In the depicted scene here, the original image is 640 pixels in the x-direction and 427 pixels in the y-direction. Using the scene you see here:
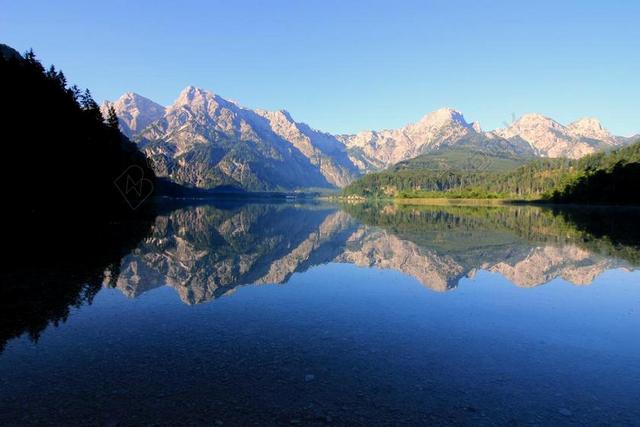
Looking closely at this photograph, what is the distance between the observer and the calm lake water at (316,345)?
10.9m

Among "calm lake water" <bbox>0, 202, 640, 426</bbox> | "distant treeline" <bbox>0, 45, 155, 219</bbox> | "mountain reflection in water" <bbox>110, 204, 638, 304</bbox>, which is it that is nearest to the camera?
"calm lake water" <bbox>0, 202, 640, 426</bbox>

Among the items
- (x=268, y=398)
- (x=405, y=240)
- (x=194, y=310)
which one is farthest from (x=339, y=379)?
(x=405, y=240)

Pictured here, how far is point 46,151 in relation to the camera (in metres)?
67.5

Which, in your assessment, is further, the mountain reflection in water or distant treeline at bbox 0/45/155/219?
distant treeline at bbox 0/45/155/219

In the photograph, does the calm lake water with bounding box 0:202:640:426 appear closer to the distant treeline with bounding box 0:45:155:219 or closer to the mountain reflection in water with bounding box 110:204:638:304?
the mountain reflection in water with bounding box 110:204:638:304

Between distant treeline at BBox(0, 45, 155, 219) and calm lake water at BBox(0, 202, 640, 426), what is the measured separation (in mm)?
40809

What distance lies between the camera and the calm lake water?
1092 centimetres

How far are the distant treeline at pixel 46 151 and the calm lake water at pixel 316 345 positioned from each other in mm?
40809

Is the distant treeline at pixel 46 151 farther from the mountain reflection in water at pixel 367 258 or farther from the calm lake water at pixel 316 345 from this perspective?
the calm lake water at pixel 316 345

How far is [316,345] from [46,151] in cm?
7218

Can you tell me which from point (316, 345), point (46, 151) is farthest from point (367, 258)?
point (46, 151)

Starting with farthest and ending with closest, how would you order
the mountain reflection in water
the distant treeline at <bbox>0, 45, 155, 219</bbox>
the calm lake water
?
1. the distant treeline at <bbox>0, 45, 155, 219</bbox>
2. the mountain reflection in water
3. the calm lake water

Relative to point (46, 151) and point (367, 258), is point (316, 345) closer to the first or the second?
point (367, 258)

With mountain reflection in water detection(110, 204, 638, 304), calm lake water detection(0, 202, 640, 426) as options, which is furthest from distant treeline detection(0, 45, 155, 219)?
calm lake water detection(0, 202, 640, 426)
